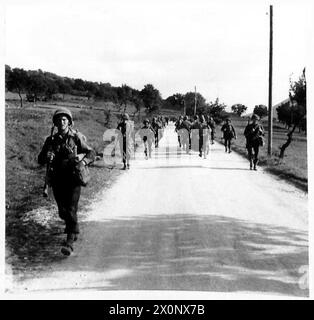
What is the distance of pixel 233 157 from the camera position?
1639 cm

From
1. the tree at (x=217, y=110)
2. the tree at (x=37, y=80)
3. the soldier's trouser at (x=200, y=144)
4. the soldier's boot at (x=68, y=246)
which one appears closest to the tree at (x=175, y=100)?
the soldier's trouser at (x=200, y=144)

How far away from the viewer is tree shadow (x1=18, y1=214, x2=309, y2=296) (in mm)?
4664

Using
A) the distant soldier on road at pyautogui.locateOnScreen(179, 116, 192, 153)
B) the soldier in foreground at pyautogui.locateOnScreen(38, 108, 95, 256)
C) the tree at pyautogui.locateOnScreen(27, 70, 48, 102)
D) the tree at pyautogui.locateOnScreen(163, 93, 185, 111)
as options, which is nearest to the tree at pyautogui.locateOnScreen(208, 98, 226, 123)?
the distant soldier on road at pyautogui.locateOnScreen(179, 116, 192, 153)

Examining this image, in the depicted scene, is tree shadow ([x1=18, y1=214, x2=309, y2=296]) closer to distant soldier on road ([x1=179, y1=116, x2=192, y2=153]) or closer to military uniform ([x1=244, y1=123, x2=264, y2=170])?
military uniform ([x1=244, y1=123, x2=264, y2=170])

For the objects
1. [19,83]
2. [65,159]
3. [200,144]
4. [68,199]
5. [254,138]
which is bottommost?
[68,199]

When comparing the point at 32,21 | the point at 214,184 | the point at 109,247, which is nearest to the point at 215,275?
the point at 109,247

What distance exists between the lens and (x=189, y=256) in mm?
5469

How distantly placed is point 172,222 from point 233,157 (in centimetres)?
985

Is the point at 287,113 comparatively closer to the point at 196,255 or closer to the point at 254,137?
the point at 254,137

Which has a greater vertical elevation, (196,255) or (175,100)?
(175,100)

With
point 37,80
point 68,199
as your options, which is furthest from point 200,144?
A: point 68,199

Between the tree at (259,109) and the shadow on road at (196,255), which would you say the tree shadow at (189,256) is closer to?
the shadow on road at (196,255)

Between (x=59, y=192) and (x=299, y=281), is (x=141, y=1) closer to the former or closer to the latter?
(x=59, y=192)

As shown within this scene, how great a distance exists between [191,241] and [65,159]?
2138 millimetres
